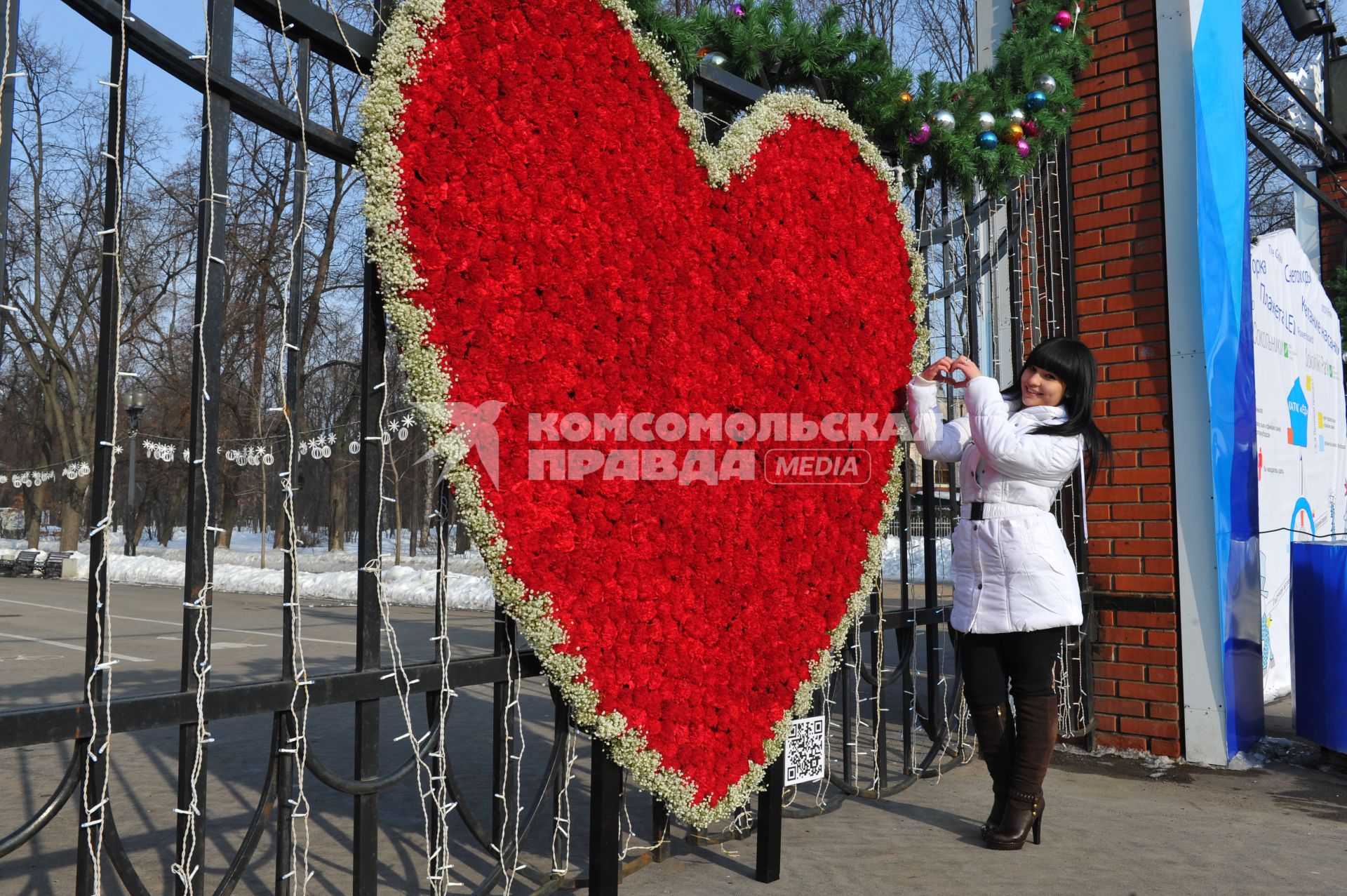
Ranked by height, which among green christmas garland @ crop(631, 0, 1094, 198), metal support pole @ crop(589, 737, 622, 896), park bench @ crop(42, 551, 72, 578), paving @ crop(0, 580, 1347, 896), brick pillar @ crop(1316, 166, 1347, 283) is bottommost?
park bench @ crop(42, 551, 72, 578)

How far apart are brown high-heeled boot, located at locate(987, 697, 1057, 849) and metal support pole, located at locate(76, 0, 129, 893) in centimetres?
273

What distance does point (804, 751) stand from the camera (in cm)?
336

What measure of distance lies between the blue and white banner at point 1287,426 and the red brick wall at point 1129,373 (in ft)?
2.93

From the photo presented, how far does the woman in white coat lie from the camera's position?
338 centimetres

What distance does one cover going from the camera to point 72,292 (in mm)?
24703

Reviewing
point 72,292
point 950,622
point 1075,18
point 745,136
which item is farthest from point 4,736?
point 72,292

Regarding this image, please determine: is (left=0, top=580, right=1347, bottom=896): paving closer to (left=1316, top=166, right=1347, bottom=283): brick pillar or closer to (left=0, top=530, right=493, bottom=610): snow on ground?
(left=0, top=530, right=493, bottom=610): snow on ground

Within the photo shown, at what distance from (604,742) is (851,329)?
1.65 metres

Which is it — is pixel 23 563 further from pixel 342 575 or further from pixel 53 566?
pixel 342 575

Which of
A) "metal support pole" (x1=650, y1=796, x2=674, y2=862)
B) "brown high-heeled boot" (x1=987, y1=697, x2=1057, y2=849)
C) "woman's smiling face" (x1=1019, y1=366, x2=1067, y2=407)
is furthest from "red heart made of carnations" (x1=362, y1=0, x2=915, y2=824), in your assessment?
"brown high-heeled boot" (x1=987, y1=697, x2=1057, y2=849)

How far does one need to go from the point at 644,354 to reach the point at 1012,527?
1.50 m

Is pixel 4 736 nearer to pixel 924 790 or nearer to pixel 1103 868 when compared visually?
pixel 1103 868

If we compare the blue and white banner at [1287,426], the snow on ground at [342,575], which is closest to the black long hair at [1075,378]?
the blue and white banner at [1287,426]

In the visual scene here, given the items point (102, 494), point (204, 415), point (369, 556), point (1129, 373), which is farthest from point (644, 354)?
point (1129, 373)
